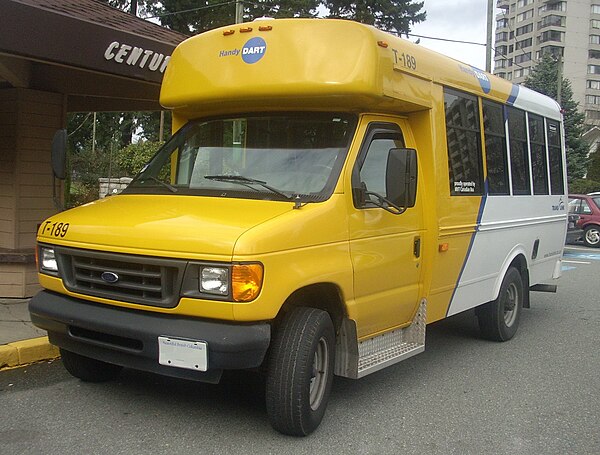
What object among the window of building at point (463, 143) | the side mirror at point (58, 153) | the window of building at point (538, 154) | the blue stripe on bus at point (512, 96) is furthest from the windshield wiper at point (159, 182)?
the window of building at point (538, 154)

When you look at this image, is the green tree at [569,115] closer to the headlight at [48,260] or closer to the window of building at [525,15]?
the headlight at [48,260]

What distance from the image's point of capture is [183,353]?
3.62 m

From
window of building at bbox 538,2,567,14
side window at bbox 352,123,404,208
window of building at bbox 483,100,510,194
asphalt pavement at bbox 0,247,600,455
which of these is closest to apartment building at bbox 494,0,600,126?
window of building at bbox 538,2,567,14

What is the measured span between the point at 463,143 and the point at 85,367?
378 cm

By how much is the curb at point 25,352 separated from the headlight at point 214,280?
2.64 meters

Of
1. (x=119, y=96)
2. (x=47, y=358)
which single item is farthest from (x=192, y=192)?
(x=119, y=96)

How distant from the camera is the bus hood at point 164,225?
3611mm

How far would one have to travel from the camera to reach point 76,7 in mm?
7098

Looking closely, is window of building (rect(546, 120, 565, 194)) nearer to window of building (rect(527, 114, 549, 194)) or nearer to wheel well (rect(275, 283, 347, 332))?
window of building (rect(527, 114, 549, 194))

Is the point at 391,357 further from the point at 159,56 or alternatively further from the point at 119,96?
the point at 119,96

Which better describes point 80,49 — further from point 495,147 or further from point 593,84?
point 593,84

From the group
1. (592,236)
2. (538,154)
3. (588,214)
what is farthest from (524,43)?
(538,154)

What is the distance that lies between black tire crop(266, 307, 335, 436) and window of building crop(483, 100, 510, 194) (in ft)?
9.89

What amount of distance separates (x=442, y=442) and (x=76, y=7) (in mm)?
5957
